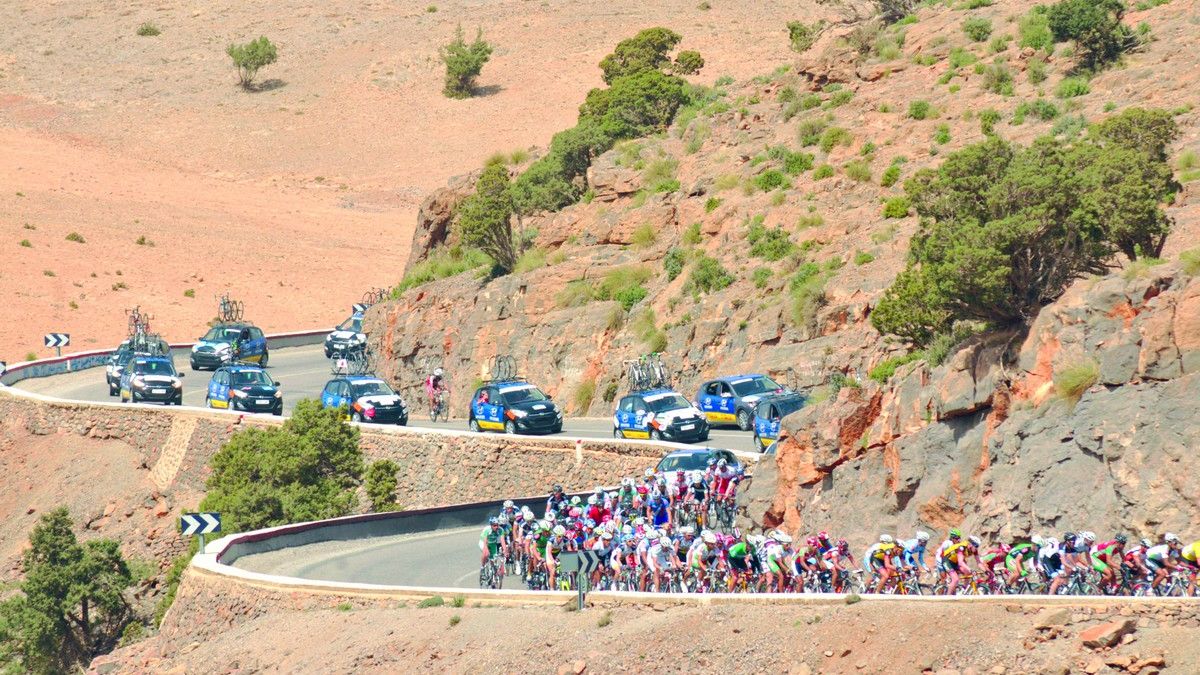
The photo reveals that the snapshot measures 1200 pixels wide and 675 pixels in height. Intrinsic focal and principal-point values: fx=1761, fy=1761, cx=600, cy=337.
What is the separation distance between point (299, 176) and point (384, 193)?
6.83 metres

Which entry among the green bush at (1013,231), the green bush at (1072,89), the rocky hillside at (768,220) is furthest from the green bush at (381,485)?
the green bush at (1072,89)

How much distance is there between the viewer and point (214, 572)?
3275 centimetres

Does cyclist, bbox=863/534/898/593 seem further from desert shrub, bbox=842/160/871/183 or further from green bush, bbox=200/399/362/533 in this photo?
desert shrub, bbox=842/160/871/183

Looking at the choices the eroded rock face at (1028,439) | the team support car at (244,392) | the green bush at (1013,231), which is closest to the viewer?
the eroded rock face at (1028,439)

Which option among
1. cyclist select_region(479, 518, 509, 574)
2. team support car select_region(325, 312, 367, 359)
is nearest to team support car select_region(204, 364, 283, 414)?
team support car select_region(325, 312, 367, 359)

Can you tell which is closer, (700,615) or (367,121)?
(700,615)

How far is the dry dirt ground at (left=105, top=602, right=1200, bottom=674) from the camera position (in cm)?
2119

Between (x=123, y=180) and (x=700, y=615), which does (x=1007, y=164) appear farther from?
(x=123, y=180)

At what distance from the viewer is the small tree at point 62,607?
40281mm

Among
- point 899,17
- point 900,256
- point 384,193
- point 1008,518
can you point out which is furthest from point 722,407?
point 384,193

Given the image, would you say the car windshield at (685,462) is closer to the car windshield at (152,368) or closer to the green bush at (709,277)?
the green bush at (709,277)

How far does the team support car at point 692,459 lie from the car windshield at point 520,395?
382 inches

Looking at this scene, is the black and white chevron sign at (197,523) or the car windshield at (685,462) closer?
the car windshield at (685,462)

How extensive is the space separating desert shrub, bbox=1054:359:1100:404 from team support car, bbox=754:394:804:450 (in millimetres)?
12367
